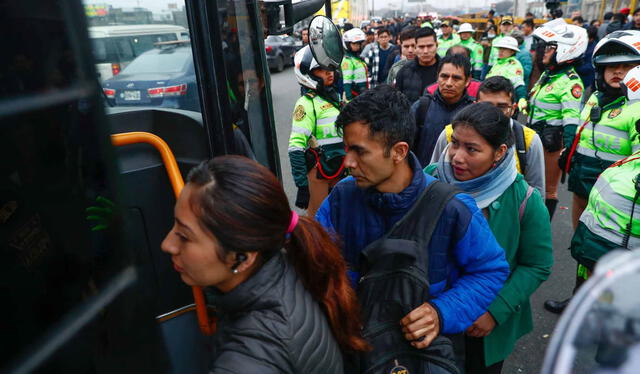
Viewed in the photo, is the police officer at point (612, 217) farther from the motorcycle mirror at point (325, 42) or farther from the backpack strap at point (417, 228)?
the motorcycle mirror at point (325, 42)

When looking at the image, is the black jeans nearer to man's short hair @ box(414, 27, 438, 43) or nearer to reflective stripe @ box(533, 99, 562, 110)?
reflective stripe @ box(533, 99, 562, 110)

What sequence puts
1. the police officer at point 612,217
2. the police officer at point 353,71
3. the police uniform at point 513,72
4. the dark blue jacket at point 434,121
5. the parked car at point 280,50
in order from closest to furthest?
the police officer at point 612,217, the dark blue jacket at point 434,121, the police uniform at point 513,72, the police officer at point 353,71, the parked car at point 280,50

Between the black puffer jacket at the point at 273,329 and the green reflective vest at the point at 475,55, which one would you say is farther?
the green reflective vest at the point at 475,55

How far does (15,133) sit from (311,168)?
290 cm

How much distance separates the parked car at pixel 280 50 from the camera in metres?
16.8

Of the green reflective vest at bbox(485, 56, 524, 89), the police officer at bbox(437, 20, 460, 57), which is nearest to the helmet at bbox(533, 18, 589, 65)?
the green reflective vest at bbox(485, 56, 524, 89)

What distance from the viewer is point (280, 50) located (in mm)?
17422

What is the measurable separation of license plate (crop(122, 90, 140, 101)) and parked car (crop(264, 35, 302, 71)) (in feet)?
46.4

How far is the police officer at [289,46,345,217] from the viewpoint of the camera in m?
3.45

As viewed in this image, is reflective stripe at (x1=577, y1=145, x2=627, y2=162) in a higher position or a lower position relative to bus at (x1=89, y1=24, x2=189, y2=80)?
lower

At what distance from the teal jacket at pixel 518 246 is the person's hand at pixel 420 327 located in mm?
629

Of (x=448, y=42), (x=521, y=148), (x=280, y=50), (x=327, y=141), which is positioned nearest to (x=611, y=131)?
(x=521, y=148)

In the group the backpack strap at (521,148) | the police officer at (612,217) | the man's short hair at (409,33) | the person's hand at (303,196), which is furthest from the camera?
the man's short hair at (409,33)

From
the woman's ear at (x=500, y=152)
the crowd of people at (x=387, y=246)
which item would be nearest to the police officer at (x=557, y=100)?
the crowd of people at (x=387, y=246)
